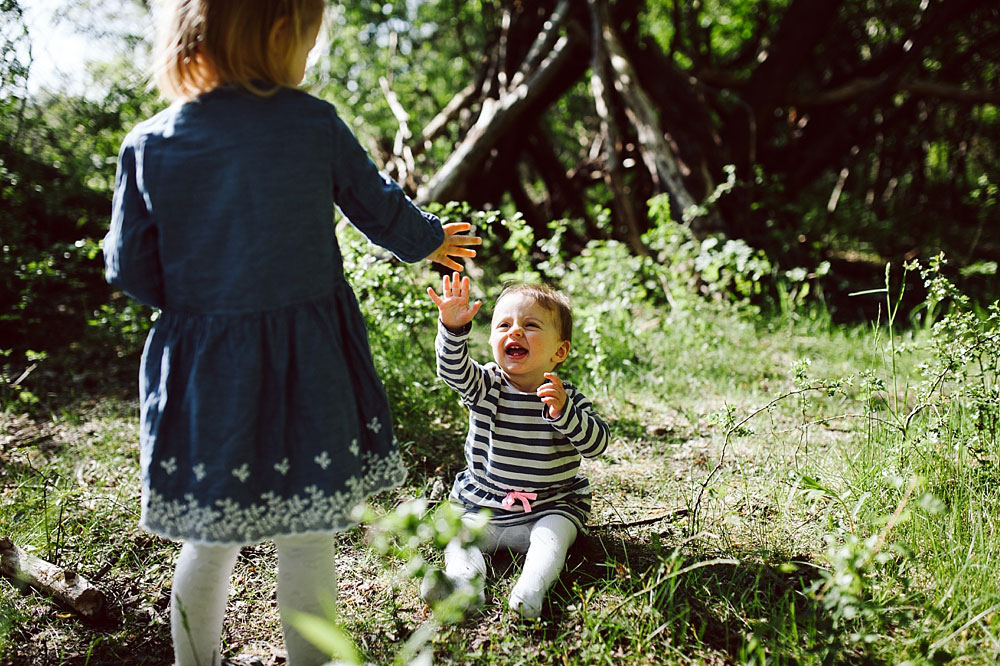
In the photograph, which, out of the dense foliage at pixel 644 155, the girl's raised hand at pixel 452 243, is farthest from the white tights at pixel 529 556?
the dense foliage at pixel 644 155

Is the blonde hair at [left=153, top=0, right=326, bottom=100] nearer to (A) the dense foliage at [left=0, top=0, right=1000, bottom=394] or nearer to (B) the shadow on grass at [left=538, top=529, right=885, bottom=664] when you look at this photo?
(B) the shadow on grass at [left=538, top=529, right=885, bottom=664]

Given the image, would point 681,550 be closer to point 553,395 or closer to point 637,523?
point 637,523

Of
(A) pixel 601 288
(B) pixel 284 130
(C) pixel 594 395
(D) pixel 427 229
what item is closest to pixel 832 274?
(A) pixel 601 288

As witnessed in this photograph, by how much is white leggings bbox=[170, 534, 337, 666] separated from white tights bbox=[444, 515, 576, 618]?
40 cm

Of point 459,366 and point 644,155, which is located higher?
point 644,155

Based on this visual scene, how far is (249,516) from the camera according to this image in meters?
1.50

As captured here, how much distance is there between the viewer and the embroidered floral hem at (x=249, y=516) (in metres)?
1.49

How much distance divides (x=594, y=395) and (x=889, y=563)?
1.69 metres

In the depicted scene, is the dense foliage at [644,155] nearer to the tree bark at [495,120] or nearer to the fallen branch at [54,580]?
the tree bark at [495,120]

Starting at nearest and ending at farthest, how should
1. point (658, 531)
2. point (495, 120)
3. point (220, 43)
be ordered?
point (220, 43) → point (658, 531) → point (495, 120)

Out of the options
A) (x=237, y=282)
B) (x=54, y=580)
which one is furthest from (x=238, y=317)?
(x=54, y=580)

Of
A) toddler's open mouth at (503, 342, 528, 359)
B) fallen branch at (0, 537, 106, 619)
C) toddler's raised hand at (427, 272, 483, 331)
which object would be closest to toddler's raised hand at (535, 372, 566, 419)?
toddler's open mouth at (503, 342, 528, 359)

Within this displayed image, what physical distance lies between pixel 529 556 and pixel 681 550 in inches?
18.5

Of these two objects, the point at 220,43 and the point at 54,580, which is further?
the point at 54,580
